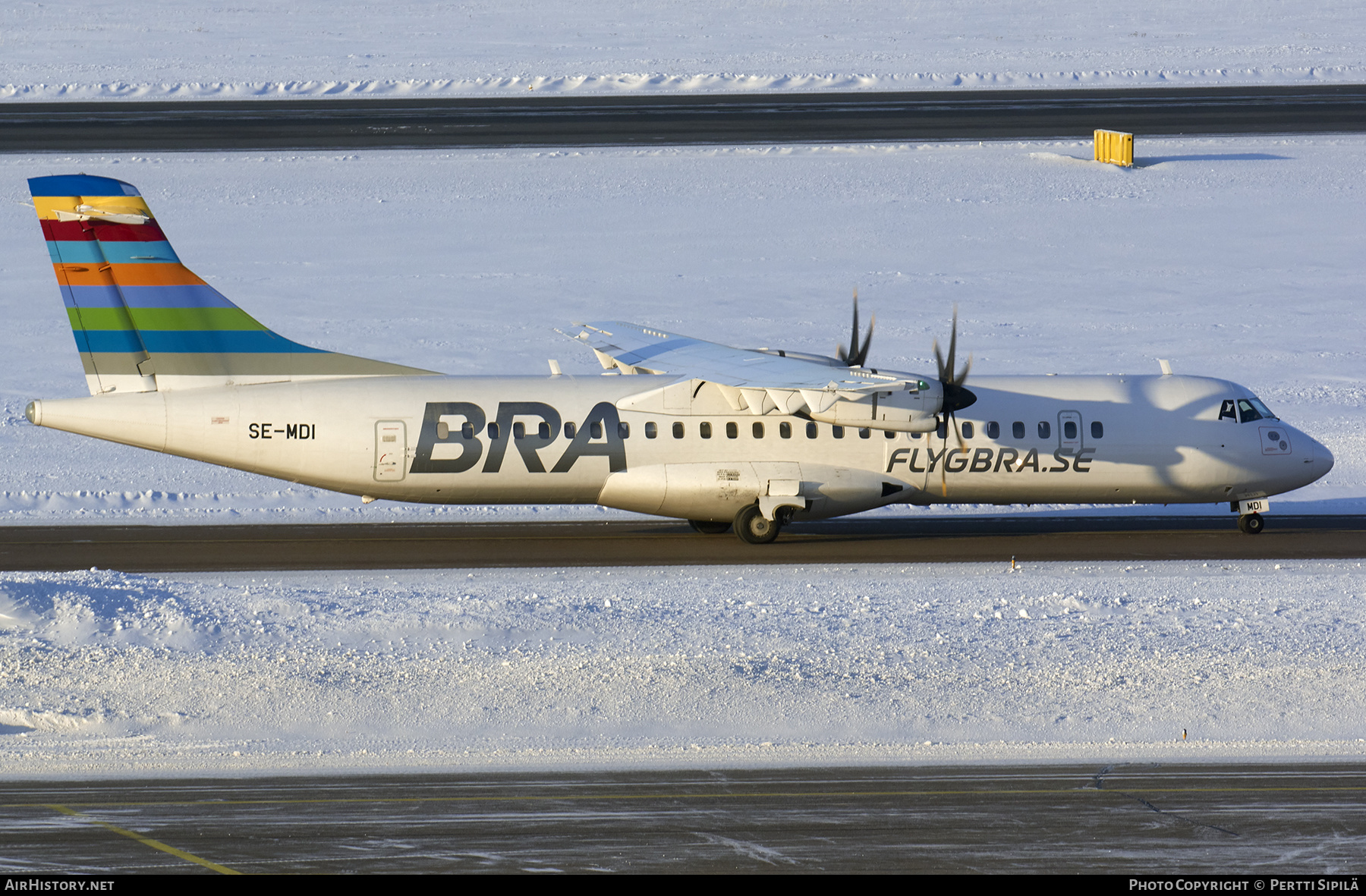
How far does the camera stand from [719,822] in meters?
15.0

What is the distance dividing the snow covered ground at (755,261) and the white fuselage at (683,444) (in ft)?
10.8

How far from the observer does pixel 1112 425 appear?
28531 mm

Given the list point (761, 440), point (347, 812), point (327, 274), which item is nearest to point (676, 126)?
point (327, 274)

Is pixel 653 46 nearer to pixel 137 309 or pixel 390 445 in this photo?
pixel 390 445

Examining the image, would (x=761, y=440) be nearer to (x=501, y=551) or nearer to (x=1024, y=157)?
(x=501, y=551)

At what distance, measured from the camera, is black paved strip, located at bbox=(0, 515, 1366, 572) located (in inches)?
1040

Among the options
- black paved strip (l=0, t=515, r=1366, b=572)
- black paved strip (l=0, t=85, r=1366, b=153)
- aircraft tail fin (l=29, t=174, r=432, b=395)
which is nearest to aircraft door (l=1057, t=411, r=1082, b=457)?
black paved strip (l=0, t=515, r=1366, b=572)

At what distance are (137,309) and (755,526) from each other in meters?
11.7

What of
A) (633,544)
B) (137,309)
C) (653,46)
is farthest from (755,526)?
(653,46)

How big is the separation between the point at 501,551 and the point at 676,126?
106 ft

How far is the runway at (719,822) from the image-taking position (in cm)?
1398

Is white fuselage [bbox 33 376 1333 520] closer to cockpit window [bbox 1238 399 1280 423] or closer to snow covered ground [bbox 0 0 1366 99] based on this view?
cockpit window [bbox 1238 399 1280 423]

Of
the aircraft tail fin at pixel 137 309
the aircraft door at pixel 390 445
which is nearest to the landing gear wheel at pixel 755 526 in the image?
the aircraft door at pixel 390 445

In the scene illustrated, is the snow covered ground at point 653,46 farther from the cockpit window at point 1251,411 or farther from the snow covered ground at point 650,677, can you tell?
the snow covered ground at point 650,677
